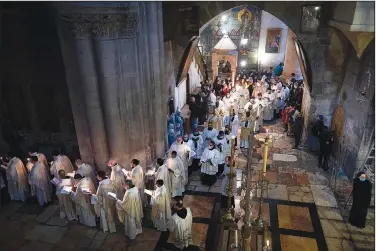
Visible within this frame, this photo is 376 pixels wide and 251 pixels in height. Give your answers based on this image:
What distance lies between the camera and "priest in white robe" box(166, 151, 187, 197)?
9094 millimetres

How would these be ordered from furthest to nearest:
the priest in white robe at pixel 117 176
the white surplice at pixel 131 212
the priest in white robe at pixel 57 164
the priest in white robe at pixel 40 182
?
the priest in white robe at pixel 57 164, the priest in white robe at pixel 40 182, the priest in white robe at pixel 117 176, the white surplice at pixel 131 212

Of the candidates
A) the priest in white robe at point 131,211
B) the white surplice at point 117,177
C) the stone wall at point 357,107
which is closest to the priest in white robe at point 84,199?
the white surplice at point 117,177

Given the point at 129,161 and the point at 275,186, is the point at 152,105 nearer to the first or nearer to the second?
the point at 129,161

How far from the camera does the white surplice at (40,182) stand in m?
9.03

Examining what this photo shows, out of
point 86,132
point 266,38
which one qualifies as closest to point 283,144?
point 86,132

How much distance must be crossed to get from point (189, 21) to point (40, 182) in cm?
796

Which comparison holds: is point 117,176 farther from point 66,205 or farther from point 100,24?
point 100,24

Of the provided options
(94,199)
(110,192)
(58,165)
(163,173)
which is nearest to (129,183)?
(110,192)

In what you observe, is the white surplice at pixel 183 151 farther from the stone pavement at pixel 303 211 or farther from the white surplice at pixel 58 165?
the white surplice at pixel 58 165

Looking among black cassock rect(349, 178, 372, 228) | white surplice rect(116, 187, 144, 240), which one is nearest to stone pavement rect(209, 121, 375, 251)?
black cassock rect(349, 178, 372, 228)

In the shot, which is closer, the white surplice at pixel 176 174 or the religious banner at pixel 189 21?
the white surplice at pixel 176 174

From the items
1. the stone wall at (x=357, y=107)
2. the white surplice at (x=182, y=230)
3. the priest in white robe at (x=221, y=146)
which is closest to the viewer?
the white surplice at (x=182, y=230)

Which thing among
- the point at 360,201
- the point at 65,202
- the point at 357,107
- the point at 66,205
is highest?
the point at 357,107

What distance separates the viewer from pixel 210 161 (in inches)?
384
